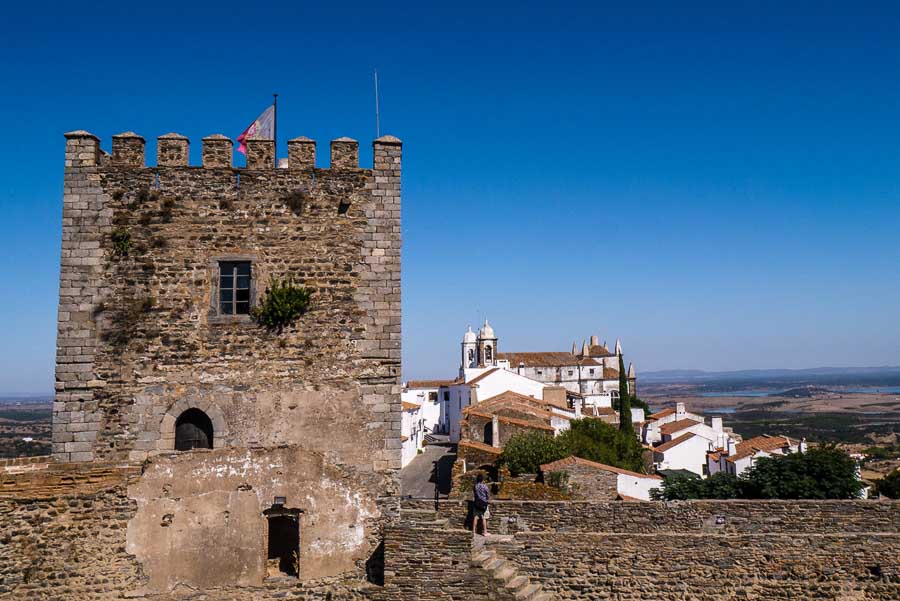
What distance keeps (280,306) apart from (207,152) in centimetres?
314

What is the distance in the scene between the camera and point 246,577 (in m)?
11.7

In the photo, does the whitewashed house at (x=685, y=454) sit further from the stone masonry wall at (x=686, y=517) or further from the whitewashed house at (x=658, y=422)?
the stone masonry wall at (x=686, y=517)

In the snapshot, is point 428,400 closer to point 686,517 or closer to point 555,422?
point 555,422

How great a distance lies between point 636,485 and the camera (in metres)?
26.7

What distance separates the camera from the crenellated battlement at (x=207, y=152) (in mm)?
12289

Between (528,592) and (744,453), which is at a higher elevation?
(528,592)

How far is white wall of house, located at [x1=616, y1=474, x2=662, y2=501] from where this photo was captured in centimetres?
2592

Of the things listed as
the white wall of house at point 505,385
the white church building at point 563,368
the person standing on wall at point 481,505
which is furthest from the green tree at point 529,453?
the white church building at point 563,368

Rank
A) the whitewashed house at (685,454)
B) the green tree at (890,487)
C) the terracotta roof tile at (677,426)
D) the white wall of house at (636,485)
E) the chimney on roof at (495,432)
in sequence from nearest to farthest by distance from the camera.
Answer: the white wall of house at (636,485) → the green tree at (890,487) → the chimney on roof at (495,432) → the whitewashed house at (685,454) → the terracotta roof tile at (677,426)

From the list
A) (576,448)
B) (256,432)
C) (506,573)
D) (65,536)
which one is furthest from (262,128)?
(576,448)

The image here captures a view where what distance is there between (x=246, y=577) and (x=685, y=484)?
18297mm

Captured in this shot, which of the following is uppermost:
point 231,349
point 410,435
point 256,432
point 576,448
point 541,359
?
point 541,359

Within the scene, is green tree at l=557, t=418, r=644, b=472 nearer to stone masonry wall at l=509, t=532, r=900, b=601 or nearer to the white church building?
stone masonry wall at l=509, t=532, r=900, b=601

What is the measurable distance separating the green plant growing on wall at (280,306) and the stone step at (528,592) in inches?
244
